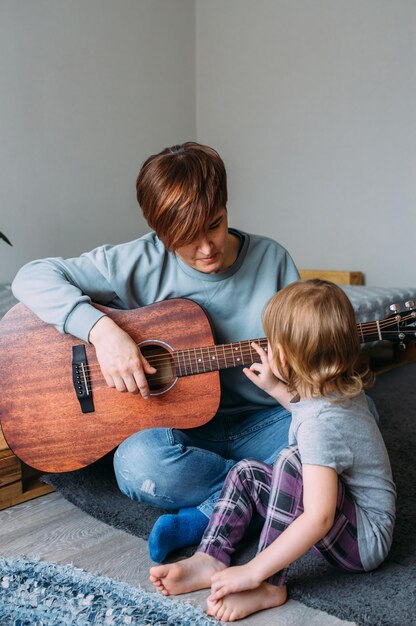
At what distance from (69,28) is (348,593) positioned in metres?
3.30

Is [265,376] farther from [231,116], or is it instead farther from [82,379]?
[231,116]

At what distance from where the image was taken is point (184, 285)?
137 centimetres

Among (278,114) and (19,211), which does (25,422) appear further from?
(278,114)

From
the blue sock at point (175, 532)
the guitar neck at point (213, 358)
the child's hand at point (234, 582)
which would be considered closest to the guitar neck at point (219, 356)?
the guitar neck at point (213, 358)

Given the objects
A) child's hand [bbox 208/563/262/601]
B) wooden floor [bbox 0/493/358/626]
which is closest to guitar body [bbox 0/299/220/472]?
wooden floor [bbox 0/493/358/626]

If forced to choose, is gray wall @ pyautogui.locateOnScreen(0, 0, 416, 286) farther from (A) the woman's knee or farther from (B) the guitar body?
(A) the woman's knee

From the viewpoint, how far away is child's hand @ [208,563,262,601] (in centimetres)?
95

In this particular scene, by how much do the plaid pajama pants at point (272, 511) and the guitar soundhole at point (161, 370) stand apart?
278 millimetres

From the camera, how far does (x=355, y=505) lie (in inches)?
40.2

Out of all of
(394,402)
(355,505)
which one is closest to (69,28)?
(394,402)

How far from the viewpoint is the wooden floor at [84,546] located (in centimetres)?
98

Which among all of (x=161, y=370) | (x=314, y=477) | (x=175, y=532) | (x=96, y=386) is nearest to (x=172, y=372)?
(x=161, y=370)

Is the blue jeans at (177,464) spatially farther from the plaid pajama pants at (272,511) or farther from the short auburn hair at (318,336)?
the short auburn hair at (318,336)

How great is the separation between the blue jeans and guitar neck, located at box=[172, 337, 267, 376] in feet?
0.45
